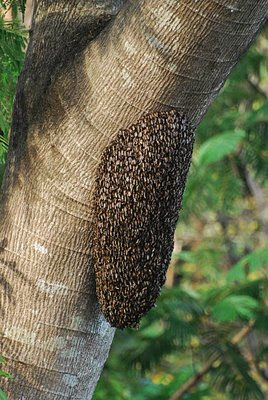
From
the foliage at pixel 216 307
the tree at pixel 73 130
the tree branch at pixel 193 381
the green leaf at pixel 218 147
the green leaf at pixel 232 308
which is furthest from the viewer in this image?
the tree branch at pixel 193 381

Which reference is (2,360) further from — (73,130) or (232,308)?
(232,308)

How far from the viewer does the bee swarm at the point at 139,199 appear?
2066 mm

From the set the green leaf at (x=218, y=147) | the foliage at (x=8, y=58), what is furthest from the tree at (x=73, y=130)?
the green leaf at (x=218, y=147)

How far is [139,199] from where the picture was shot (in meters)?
2.08

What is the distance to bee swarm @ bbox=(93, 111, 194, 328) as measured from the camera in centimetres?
207

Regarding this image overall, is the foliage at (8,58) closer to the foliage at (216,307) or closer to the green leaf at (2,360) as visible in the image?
the green leaf at (2,360)

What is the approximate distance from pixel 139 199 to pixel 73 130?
9.6 inches

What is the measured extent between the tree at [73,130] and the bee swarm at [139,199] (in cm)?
4

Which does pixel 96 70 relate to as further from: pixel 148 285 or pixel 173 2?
pixel 148 285

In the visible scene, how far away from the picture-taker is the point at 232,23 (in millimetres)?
1957

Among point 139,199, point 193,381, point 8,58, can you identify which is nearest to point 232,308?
point 193,381

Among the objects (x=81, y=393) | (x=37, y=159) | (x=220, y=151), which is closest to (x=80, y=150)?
(x=37, y=159)

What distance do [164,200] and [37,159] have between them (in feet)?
1.15

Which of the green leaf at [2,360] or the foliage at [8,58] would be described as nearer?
the green leaf at [2,360]
